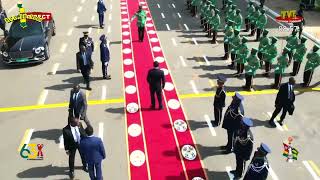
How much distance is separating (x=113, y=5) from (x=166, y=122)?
720 inches

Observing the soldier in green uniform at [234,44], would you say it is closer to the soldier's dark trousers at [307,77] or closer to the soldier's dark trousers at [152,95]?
the soldier's dark trousers at [307,77]

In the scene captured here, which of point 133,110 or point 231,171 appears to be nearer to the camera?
point 231,171

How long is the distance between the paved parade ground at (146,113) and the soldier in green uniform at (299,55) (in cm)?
43

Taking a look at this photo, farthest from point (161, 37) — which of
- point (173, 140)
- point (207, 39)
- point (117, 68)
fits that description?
point (173, 140)

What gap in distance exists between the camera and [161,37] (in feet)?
68.7

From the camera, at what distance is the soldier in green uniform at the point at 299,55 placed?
49.5ft

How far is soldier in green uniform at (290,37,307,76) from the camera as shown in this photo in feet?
49.5

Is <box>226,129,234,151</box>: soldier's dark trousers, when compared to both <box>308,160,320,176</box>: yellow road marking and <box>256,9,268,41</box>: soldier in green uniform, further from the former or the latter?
<box>256,9,268,41</box>: soldier in green uniform

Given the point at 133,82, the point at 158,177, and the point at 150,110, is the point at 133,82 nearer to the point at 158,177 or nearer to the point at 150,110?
the point at 150,110

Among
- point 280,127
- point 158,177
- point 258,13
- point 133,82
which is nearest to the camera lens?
point 158,177

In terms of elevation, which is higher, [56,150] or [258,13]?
[258,13]

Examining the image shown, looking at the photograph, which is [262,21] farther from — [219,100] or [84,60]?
[84,60]

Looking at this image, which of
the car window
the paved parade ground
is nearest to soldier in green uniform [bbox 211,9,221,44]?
the paved parade ground

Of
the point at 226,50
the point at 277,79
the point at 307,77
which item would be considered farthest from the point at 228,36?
the point at 307,77
